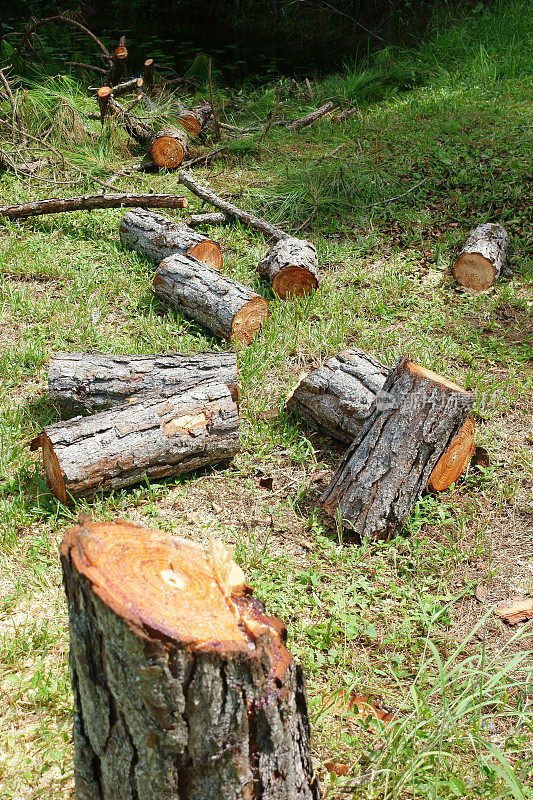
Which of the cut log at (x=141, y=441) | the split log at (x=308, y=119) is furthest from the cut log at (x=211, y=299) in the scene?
the split log at (x=308, y=119)

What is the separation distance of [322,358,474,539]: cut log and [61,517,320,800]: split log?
1.68 m

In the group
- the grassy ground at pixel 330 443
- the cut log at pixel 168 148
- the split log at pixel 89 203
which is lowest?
the grassy ground at pixel 330 443

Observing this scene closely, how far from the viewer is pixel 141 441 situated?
3.43 metres

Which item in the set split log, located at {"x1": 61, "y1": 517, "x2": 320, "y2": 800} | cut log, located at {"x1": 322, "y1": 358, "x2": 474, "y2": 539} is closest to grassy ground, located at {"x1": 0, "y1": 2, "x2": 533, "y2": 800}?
cut log, located at {"x1": 322, "y1": 358, "x2": 474, "y2": 539}

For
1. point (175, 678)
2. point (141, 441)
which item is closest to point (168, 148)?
point (141, 441)

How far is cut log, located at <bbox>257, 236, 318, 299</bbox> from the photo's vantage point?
5277 millimetres

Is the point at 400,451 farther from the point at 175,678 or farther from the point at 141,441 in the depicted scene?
the point at 175,678

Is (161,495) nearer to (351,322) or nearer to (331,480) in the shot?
(331,480)

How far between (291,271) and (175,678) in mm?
4194

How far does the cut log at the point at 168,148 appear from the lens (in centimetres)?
771

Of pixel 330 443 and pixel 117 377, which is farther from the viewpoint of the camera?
pixel 330 443

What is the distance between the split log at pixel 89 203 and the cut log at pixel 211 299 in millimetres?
1563

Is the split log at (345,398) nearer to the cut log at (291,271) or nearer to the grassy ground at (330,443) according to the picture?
the grassy ground at (330,443)

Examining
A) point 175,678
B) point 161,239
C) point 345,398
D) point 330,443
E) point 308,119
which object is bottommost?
point 330,443
